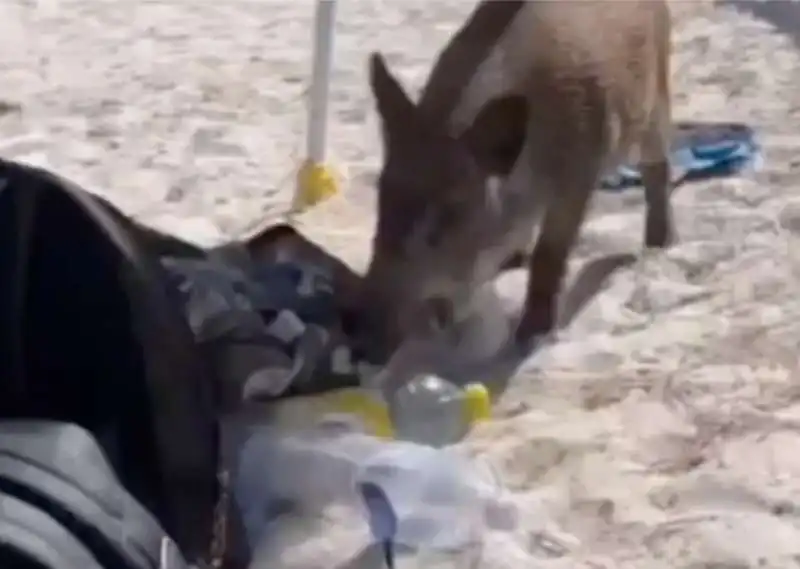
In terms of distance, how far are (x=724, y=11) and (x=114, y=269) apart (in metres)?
1.64

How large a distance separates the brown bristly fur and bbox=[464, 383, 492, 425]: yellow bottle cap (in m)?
0.11

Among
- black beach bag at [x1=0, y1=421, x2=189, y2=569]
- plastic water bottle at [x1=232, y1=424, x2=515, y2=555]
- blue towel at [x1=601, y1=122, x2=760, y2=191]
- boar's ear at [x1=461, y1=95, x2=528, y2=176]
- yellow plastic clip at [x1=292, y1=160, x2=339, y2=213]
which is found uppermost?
boar's ear at [x1=461, y1=95, x2=528, y2=176]

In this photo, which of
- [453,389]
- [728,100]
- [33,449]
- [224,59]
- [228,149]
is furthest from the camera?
[224,59]

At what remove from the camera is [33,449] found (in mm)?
860

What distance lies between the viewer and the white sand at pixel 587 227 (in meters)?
1.21

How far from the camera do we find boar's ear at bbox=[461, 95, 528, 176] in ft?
4.40

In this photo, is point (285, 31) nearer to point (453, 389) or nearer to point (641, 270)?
point (641, 270)

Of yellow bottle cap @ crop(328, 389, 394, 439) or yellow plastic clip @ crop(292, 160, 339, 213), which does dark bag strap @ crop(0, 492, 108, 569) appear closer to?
yellow bottle cap @ crop(328, 389, 394, 439)

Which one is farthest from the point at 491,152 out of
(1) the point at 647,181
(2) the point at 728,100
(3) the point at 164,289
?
(2) the point at 728,100

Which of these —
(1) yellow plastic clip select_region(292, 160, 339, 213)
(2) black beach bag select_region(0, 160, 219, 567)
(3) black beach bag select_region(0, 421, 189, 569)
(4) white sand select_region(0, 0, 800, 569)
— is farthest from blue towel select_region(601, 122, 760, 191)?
(3) black beach bag select_region(0, 421, 189, 569)

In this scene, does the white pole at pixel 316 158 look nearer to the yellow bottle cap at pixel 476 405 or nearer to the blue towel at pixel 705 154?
the blue towel at pixel 705 154

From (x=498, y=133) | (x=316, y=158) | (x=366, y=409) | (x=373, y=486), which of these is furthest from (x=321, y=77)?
(x=373, y=486)

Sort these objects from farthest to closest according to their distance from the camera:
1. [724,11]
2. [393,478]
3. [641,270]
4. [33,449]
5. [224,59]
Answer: [724,11], [224,59], [641,270], [393,478], [33,449]

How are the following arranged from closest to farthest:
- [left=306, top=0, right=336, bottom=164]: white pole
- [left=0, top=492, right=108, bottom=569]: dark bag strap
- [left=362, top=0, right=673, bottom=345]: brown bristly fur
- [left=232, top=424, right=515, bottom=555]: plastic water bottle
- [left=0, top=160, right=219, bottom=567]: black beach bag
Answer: [left=0, top=492, right=108, bottom=569]: dark bag strap
[left=0, top=160, right=219, bottom=567]: black beach bag
[left=232, top=424, right=515, bottom=555]: plastic water bottle
[left=362, top=0, right=673, bottom=345]: brown bristly fur
[left=306, top=0, right=336, bottom=164]: white pole
